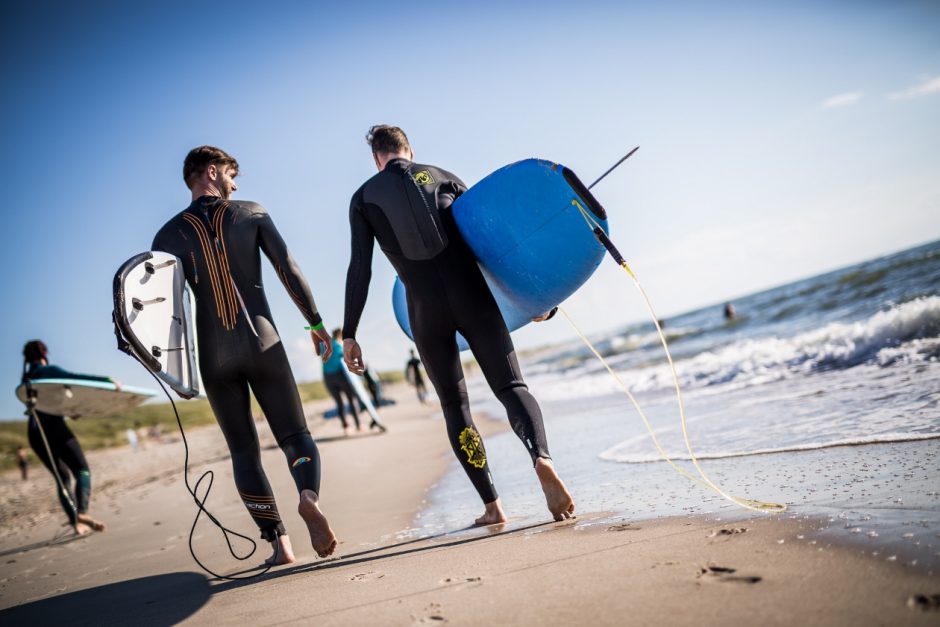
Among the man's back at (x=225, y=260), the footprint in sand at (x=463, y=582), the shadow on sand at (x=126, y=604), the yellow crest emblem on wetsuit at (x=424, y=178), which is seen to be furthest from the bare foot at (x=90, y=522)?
the footprint in sand at (x=463, y=582)

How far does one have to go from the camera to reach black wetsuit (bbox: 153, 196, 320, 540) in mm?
2873

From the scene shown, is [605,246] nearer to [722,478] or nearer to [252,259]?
[722,478]

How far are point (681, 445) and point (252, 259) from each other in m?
2.78

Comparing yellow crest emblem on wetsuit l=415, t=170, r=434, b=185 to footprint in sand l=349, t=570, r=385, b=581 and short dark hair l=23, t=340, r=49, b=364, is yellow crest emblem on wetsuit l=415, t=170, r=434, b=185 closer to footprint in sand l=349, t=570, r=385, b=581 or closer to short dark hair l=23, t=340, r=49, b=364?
footprint in sand l=349, t=570, r=385, b=581

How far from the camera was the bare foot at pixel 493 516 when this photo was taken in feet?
9.57

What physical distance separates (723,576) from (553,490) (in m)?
1.07

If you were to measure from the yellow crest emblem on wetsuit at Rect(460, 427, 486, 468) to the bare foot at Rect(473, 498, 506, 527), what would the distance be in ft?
0.62

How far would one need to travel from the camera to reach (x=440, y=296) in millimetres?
2861

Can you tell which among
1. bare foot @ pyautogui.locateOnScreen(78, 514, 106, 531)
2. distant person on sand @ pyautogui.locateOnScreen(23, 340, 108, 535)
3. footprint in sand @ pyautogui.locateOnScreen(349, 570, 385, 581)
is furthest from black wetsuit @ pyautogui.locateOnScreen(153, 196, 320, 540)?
distant person on sand @ pyautogui.locateOnScreen(23, 340, 108, 535)

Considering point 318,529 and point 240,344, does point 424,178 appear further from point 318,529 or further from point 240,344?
point 318,529

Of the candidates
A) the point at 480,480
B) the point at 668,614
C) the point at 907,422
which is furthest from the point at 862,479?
Result: the point at 480,480

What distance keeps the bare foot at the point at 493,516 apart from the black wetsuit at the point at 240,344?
761 mm

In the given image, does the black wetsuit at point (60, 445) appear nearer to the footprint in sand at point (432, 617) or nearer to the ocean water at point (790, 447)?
the ocean water at point (790, 447)

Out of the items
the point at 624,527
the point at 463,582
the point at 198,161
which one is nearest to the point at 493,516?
the point at 624,527
